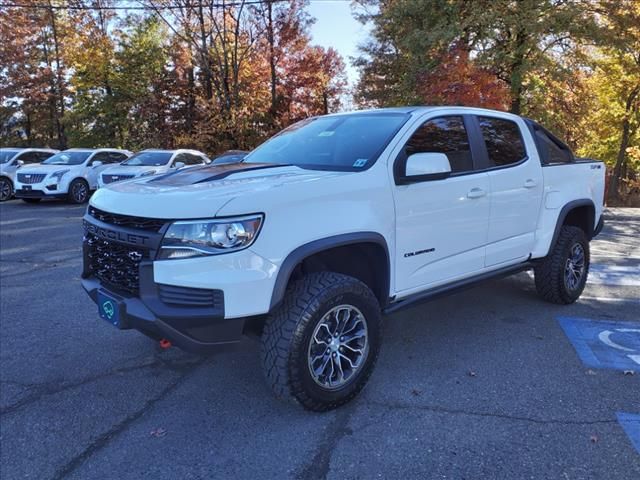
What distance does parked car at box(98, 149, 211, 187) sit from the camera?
1360cm

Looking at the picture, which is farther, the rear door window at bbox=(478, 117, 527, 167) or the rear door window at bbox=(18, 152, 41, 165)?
the rear door window at bbox=(18, 152, 41, 165)

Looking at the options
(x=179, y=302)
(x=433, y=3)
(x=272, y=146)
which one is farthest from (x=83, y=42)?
(x=179, y=302)

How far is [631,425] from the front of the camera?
2920 millimetres

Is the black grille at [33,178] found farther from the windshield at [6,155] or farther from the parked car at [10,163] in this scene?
the windshield at [6,155]

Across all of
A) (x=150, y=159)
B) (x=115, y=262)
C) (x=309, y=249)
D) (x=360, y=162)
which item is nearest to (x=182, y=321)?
(x=115, y=262)

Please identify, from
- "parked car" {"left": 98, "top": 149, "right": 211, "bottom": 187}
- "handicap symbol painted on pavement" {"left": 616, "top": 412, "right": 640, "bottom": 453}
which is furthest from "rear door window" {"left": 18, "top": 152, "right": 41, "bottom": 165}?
"handicap symbol painted on pavement" {"left": 616, "top": 412, "right": 640, "bottom": 453}

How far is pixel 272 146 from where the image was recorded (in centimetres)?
430

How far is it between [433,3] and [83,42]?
66.7 feet

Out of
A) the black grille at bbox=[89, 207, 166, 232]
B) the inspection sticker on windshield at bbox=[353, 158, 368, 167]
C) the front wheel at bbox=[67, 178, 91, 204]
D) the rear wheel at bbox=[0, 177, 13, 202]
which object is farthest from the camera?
the rear wheel at bbox=[0, 177, 13, 202]

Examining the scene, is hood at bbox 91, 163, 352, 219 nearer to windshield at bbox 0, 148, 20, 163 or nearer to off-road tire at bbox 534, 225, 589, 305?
off-road tire at bbox 534, 225, 589, 305

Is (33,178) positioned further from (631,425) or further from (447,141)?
(631,425)

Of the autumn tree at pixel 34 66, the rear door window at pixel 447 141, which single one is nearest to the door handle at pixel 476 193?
the rear door window at pixel 447 141

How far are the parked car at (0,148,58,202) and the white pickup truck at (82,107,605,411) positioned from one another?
47.5ft

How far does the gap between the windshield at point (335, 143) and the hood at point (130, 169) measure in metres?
10.2
